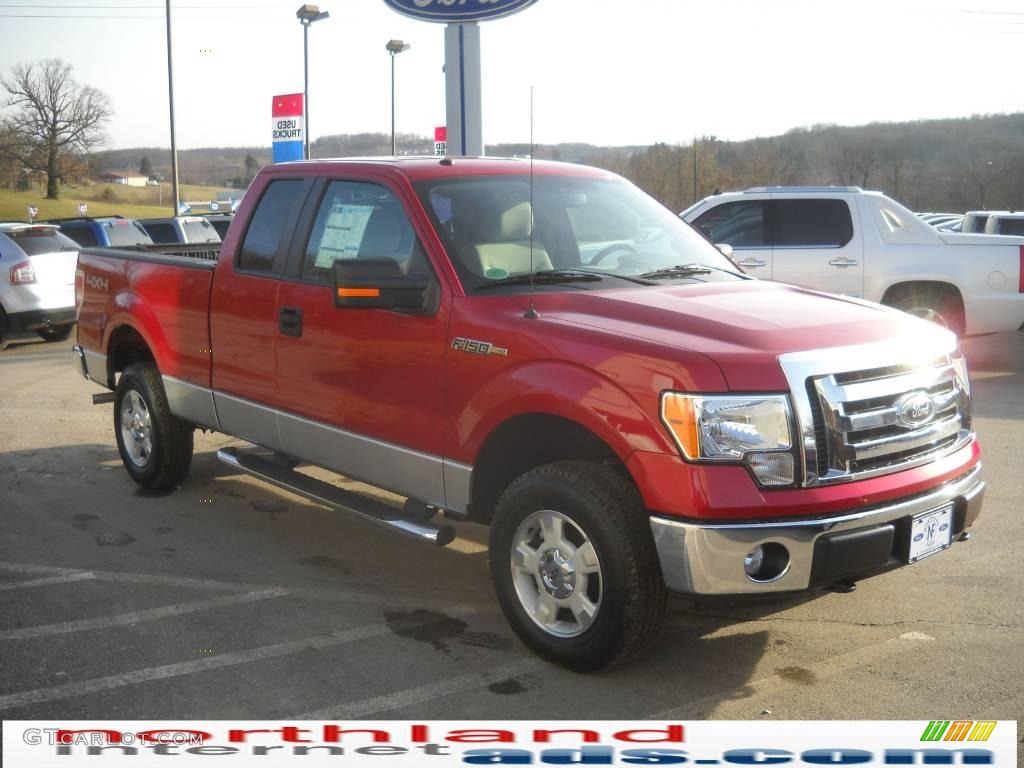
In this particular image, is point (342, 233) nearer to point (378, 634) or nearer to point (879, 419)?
point (378, 634)

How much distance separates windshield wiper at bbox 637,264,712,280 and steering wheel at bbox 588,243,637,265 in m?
0.20

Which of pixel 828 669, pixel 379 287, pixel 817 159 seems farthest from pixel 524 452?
pixel 817 159

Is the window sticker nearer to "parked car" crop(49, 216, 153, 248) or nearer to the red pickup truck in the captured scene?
the red pickup truck

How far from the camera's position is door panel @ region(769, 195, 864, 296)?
1200 cm

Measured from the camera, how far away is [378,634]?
484 cm

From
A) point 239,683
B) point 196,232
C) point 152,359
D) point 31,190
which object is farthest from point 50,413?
point 31,190

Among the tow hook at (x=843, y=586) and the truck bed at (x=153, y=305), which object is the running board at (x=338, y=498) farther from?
the tow hook at (x=843, y=586)

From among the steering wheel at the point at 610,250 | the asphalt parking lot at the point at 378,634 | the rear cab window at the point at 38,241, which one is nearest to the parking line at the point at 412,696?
the asphalt parking lot at the point at 378,634

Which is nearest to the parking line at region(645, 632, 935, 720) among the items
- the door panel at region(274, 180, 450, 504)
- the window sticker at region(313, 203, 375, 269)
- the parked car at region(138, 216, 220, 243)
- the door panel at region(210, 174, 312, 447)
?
the door panel at region(274, 180, 450, 504)

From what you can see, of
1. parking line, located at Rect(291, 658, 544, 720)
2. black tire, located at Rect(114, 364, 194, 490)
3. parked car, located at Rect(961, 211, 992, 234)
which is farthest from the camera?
parked car, located at Rect(961, 211, 992, 234)

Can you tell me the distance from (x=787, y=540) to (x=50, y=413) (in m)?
8.10

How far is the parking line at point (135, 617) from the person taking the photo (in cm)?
484

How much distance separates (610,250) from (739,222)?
738cm

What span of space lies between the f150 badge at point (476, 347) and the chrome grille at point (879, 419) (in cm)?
124
